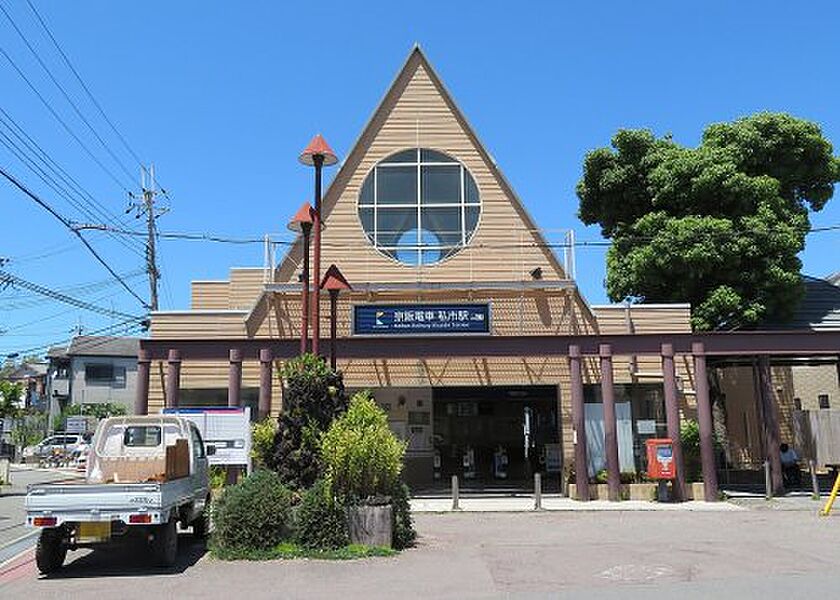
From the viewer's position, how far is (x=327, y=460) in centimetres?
1210

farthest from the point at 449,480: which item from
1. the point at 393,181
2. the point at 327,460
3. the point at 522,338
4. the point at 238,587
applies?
the point at 238,587

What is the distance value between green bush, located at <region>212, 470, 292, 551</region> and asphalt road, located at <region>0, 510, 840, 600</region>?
1.51 ft

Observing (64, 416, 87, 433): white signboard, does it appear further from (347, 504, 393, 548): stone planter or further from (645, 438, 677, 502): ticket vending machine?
(347, 504, 393, 548): stone planter

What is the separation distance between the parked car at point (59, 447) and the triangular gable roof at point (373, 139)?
2711 cm

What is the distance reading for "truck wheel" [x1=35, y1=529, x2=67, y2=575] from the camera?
409 inches

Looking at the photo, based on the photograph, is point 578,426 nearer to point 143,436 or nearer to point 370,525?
point 370,525

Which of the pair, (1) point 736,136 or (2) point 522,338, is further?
(1) point 736,136

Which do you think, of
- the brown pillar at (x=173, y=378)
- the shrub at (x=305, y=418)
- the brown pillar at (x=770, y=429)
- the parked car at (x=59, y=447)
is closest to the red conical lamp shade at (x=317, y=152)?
the shrub at (x=305, y=418)

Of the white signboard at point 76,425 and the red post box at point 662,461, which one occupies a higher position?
the white signboard at point 76,425

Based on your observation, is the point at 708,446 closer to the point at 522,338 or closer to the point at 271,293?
the point at 522,338

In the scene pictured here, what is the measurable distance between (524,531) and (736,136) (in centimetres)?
1788

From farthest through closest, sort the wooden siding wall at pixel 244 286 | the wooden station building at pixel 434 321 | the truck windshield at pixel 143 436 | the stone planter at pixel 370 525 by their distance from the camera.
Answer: the wooden siding wall at pixel 244 286
the wooden station building at pixel 434 321
the truck windshield at pixel 143 436
the stone planter at pixel 370 525

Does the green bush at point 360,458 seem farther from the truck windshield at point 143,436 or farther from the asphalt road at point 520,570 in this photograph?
the truck windshield at point 143,436

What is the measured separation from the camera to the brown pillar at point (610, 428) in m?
19.4
